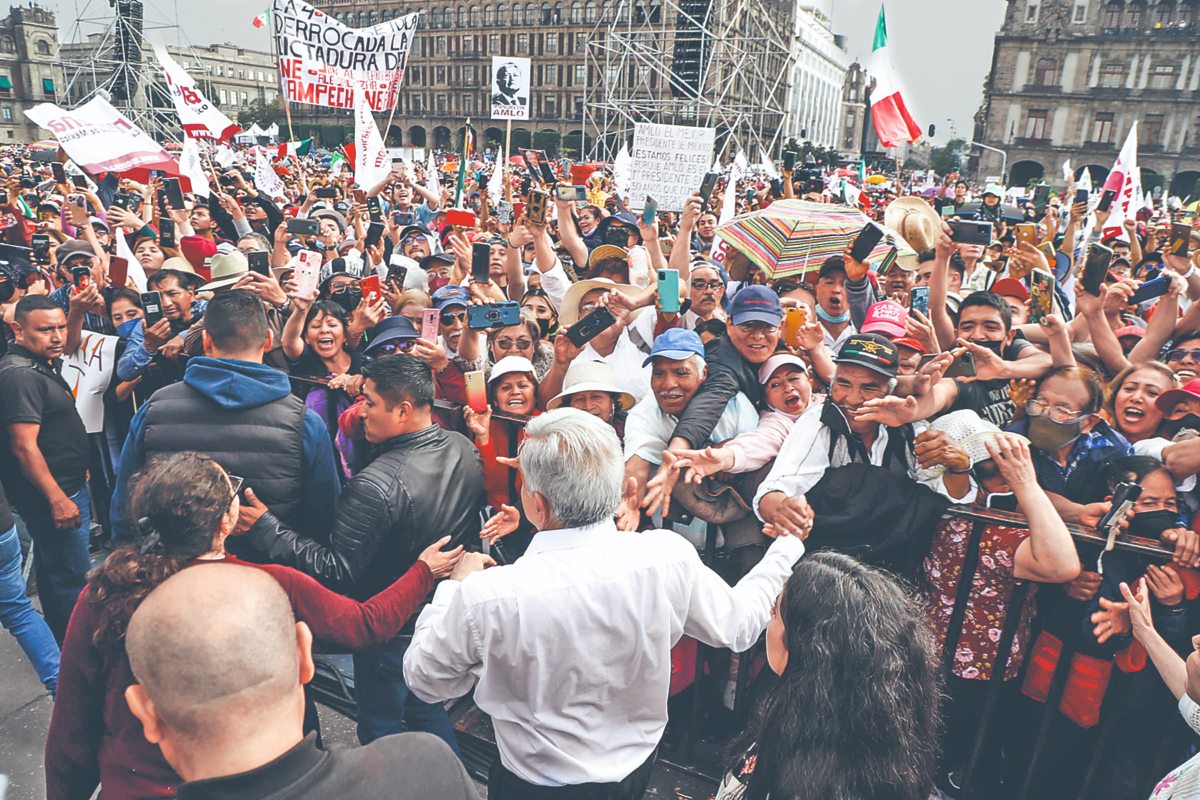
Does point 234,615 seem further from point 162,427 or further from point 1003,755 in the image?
point 1003,755

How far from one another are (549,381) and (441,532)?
1.15 meters

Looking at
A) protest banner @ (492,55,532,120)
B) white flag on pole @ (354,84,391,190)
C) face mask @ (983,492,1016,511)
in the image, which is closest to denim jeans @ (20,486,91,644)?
face mask @ (983,492,1016,511)

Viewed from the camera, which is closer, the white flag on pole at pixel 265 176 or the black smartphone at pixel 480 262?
the black smartphone at pixel 480 262

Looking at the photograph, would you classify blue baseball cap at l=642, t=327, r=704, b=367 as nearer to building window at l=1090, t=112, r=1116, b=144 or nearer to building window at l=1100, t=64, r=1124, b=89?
building window at l=1090, t=112, r=1116, b=144

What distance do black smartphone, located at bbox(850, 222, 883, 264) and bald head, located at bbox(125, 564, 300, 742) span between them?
4.10 metres

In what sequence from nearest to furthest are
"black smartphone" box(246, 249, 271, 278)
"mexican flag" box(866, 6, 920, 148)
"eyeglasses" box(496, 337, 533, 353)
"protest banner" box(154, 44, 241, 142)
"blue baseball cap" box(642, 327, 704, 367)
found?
1. "blue baseball cap" box(642, 327, 704, 367)
2. "eyeglasses" box(496, 337, 533, 353)
3. "black smartphone" box(246, 249, 271, 278)
4. "mexican flag" box(866, 6, 920, 148)
5. "protest banner" box(154, 44, 241, 142)

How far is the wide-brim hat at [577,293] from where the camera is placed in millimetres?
4504

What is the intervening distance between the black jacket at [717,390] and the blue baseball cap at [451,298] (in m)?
1.61

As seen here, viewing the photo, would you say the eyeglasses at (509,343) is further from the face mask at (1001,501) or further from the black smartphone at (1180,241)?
the black smartphone at (1180,241)

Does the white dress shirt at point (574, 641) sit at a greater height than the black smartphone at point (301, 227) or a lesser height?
lesser

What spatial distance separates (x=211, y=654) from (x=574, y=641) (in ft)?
2.76

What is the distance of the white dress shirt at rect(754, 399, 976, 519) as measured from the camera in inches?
104

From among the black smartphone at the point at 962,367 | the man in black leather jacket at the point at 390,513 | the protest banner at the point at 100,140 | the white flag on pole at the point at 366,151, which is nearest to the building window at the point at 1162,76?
the white flag on pole at the point at 366,151

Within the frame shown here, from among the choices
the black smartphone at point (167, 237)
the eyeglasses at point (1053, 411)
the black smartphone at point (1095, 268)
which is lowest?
the eyeglasses at point (1053, 411)
